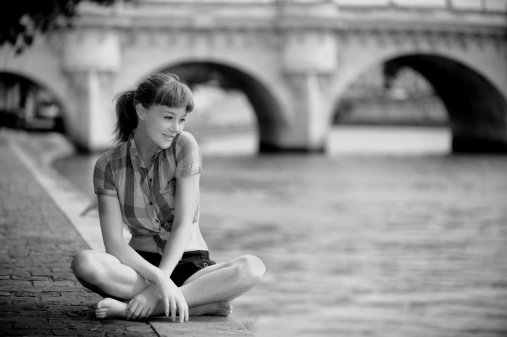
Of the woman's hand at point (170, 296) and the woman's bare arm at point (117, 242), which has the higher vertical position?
the woman's bare arm at point (117, 242)

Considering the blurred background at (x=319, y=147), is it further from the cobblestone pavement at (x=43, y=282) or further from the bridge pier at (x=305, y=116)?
the cobblestone pavement at (x=43, y=282)

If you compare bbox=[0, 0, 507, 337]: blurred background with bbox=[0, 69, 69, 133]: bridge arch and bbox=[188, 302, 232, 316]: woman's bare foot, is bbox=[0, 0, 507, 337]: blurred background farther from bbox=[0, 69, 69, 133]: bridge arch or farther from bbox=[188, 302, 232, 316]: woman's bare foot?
bbox=[188, 302, 232, 316]: woman's bare foot

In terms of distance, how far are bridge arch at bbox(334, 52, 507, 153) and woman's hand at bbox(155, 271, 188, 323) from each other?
3198 cm

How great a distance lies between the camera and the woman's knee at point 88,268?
512 cm

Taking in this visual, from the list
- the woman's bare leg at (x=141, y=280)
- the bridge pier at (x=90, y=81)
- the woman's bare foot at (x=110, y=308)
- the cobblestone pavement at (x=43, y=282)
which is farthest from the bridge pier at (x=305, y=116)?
the woman's bare foot at (x=110, y=308)

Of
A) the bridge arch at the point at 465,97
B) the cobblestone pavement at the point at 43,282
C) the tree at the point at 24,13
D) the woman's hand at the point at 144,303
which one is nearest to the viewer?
the cobblestone pavement at the point at 43,282

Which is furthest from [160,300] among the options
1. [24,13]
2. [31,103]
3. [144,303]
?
[31,103]

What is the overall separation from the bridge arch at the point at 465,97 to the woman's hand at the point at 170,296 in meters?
32.0

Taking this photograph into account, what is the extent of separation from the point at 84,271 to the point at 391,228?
1123 centimetres

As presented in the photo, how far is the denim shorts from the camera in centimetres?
544

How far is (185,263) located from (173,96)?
890 millimetres

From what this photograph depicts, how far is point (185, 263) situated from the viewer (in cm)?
546

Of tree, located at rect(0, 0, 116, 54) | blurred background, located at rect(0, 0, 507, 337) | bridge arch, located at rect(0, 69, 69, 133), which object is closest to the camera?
blurred background, located at rect(0, 0, 507, 337)

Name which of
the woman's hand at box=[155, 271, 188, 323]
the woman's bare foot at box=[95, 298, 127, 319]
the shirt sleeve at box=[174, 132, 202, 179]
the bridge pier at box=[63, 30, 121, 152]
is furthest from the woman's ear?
the bridge pier at box=[63, 30, 121, 152]
